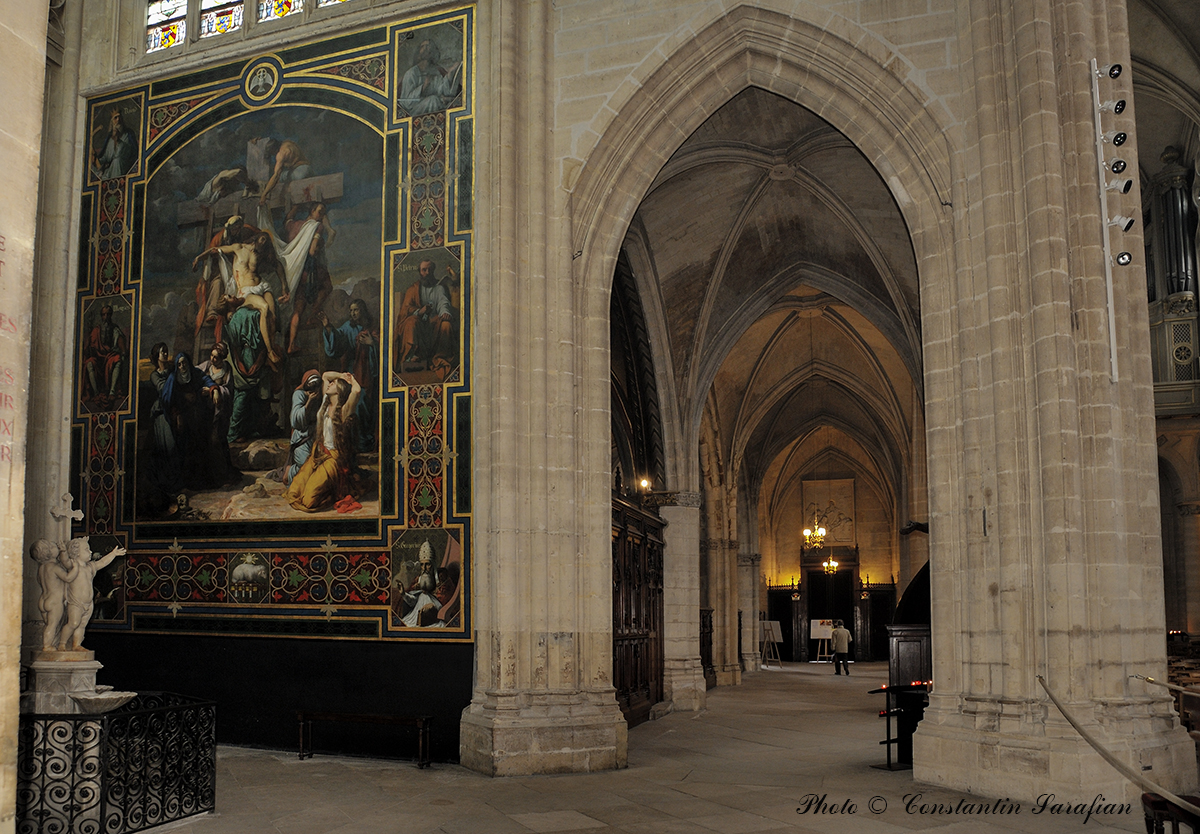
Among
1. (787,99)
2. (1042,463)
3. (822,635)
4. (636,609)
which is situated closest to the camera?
(1042,463)

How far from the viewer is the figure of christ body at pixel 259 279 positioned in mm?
11703

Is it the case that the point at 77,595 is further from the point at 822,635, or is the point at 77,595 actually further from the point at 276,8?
the point at 822,635

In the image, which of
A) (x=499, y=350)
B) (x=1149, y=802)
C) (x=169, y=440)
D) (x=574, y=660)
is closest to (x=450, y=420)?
(x=499, y=350)

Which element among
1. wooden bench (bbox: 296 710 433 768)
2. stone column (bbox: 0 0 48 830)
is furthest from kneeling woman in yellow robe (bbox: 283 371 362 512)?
stone column (bbox: 0 0 48 830)

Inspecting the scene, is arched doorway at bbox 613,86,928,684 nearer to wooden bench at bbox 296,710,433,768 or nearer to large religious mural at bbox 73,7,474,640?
large religious mural at bbox 73,7,474,640

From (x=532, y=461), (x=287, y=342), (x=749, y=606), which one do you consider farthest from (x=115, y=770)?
(x=749, y=606)

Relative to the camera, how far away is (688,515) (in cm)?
1766

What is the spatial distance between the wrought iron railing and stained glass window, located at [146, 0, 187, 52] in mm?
8582

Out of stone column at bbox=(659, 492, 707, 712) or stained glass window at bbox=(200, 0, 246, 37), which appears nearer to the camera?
stained glass window at bbox=(200, 0, 246, 37)

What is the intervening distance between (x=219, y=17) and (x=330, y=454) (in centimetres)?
570

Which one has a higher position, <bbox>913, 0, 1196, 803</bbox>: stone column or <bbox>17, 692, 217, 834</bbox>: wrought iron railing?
<bbox>913, 0, 1196, 803</bbox>: stone column

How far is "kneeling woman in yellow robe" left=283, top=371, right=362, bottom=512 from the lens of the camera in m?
11.1

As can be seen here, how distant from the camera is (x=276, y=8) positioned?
12562mm

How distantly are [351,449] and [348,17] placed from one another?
483 cm
